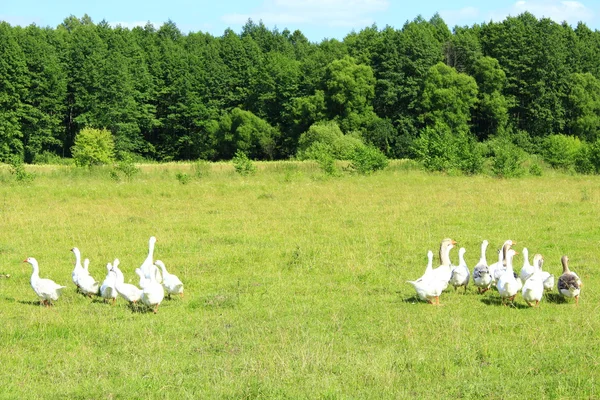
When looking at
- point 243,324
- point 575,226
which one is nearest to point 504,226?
point 575,226

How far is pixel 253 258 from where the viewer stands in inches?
682

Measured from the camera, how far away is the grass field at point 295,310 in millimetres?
8664

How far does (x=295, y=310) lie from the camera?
12453mm

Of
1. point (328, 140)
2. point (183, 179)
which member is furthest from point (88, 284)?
point (328, 140)

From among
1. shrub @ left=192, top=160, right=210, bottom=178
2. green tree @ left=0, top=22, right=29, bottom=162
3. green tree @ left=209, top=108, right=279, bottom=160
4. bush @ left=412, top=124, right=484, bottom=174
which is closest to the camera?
shrub @ left=192, top=160, right=210, bottom=178

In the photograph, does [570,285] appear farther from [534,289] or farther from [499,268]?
[499,268]

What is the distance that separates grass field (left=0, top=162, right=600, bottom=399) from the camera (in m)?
8.66

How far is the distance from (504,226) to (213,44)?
85137 mm

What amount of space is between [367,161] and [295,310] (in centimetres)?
2869

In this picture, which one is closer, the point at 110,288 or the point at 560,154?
the point at 110,288

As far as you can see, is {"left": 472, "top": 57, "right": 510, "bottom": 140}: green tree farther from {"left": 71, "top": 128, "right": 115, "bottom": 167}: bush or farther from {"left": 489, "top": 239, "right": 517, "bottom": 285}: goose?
{"left": 489, "top": 239, "right": 517, "bottom": 285}: goose

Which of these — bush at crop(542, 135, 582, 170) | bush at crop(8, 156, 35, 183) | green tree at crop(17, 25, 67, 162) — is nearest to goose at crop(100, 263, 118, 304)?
bush at crop(8, 156, 35, 183)

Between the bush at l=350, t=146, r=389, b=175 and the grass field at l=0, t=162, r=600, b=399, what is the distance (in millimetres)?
12504

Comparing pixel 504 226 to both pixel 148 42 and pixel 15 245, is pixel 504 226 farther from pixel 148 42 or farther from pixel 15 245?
pixel 148 42
